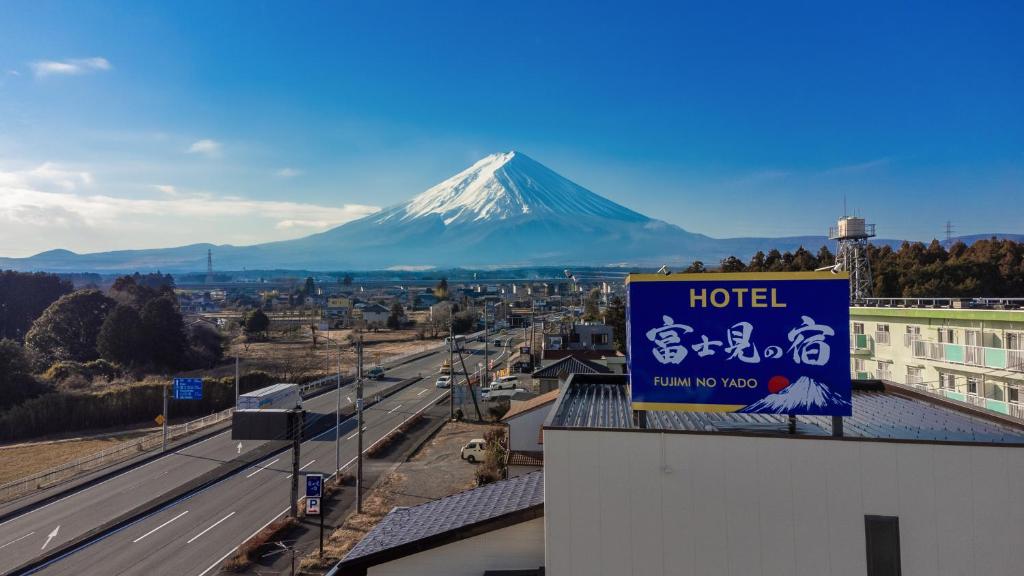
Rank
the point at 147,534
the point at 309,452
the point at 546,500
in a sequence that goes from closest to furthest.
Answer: the point at 546,500 → the point at 147,534 → the point at 309,452

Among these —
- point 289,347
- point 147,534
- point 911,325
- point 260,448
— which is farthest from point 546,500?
point 289,347

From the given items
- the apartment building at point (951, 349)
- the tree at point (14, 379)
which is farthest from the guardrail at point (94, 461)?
the apartment building at point (951, 349)

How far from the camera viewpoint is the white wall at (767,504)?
221 inches

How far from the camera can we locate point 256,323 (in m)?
66.2

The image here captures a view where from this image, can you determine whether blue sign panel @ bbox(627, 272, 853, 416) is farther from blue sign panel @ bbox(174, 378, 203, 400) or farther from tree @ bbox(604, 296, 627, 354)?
tree @ bbox(604, 296, 627, 354)

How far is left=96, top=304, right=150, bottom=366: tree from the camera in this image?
43.9 m

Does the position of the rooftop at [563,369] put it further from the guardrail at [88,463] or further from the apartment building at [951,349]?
the guardrail at [88,463]

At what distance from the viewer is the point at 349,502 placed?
17.3 meters

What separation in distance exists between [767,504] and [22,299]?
250ft

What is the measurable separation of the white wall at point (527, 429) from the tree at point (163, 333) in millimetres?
39602

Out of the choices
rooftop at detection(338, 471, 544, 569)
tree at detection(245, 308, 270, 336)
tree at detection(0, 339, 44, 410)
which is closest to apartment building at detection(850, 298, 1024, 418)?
rooftop at detection(338, 471, 544, 569)

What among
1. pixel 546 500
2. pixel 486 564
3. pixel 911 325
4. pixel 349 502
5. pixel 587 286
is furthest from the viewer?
pixel 587 286

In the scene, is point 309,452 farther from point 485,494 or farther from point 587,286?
point 587,286

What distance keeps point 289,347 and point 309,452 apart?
38.5 m
